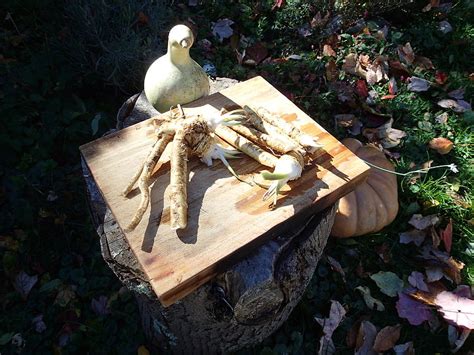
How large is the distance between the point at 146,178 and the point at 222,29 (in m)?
2.81

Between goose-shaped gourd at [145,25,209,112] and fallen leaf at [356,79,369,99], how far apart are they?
6.35 feet

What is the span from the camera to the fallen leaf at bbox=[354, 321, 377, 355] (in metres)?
2.39

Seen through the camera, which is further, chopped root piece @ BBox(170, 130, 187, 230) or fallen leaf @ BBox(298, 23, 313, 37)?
fallen leaf @ BBox(298, 23, 313, 37)

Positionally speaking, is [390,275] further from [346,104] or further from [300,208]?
[346,104]

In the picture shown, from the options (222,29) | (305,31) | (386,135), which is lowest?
(386,135)

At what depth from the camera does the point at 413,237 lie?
2840 mm

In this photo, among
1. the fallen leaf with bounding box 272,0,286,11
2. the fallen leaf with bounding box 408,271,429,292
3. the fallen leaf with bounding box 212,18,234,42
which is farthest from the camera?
the fallen leaf with bounding box 272,0,286,11

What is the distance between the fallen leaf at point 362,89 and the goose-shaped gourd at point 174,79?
6.35 ft

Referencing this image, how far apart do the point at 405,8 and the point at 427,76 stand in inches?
39.9

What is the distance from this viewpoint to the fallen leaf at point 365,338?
A: 7.85ft

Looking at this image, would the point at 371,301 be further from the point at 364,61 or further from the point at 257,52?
the point at 257,52

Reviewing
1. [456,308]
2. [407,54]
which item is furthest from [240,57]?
[456,308]

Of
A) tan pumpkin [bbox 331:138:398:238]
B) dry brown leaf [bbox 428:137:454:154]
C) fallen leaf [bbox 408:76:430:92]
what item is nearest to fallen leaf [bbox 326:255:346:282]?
tan pumpkin [bbox 331:138:398:238]

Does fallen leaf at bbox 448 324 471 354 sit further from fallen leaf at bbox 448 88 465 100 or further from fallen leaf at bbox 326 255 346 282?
fallen leaf at bbox 448 88 465 100
